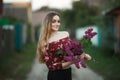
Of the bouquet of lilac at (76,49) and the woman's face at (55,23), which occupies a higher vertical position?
the woman's face at (55,23)

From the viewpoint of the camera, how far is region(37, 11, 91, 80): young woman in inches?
224

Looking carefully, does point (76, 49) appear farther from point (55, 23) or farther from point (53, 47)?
point (55, 23)

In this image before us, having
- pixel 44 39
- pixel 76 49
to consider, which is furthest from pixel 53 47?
pixel 76 49

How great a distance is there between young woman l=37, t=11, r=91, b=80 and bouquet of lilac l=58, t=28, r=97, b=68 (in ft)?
0.33

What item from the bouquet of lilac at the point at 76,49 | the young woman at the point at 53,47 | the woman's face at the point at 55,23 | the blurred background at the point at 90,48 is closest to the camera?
the bouquet of lilac at the point at 76,49

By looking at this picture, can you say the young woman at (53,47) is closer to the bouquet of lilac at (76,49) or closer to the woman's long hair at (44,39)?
the woman's long hair at (44,39)

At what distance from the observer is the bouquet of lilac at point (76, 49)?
5.46m

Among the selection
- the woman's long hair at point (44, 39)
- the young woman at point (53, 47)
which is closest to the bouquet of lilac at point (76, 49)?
the young woman at point (53, 47)

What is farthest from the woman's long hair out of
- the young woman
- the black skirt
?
the black skirt

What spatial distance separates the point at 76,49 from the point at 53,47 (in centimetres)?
30

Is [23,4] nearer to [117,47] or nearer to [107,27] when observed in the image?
[107,27]

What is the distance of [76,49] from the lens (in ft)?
18.3

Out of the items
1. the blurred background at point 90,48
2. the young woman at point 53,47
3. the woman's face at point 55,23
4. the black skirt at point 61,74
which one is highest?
the woman's face at point 55,23

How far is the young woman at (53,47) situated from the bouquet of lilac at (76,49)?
0.10 meters
